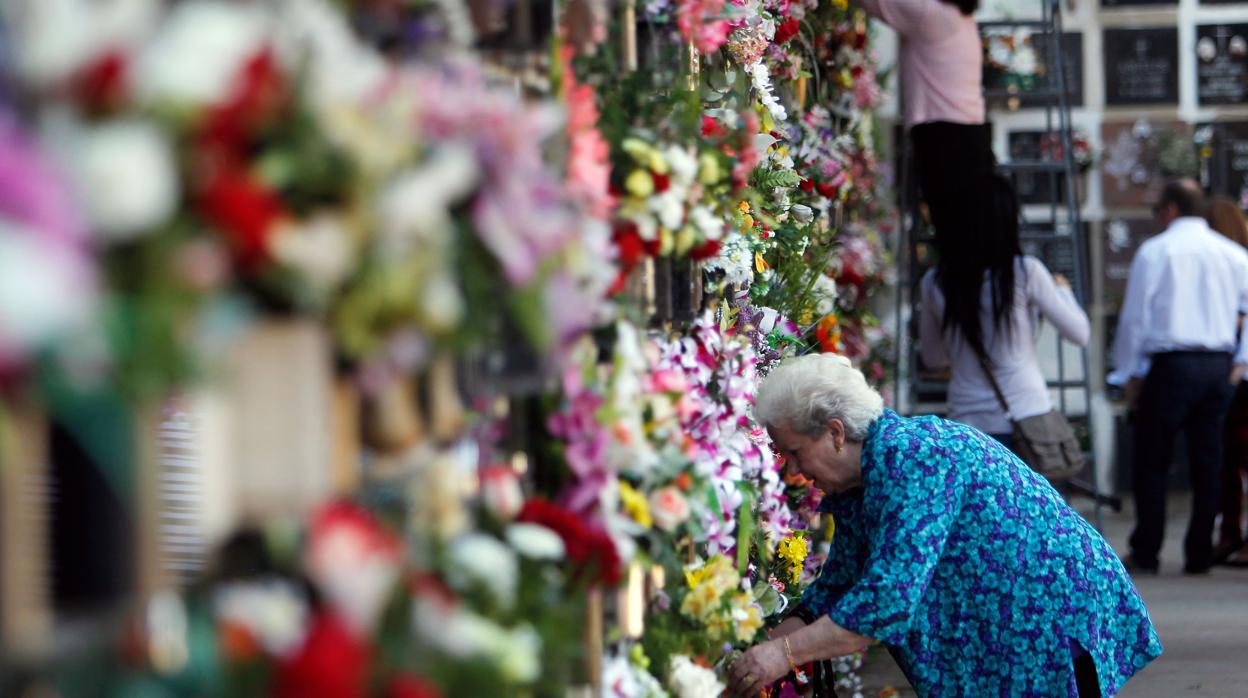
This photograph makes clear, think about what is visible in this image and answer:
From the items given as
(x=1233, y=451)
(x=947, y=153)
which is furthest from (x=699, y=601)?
(x=1233, y=451)

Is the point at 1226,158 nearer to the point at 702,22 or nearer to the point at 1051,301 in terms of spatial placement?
the point at 1051,301

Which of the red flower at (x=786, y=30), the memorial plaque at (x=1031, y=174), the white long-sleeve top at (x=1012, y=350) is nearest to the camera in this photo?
the red flower at (x=786, y=30)

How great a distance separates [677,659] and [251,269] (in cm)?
142

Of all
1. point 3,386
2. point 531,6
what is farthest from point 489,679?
point 531,6

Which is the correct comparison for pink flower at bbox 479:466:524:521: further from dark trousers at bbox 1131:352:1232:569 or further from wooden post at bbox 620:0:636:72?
dark trousers at bbox 1131:352:1232:569

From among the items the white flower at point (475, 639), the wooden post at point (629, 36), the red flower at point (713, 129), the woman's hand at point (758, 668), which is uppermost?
the wooden post at point (629, 36)

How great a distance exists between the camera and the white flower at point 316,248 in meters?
1.08

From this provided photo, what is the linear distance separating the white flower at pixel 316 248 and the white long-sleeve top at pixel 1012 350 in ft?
15.2

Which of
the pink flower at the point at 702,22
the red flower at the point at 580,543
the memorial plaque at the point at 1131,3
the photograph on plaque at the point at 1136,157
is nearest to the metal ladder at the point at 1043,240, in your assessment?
the photograph on plaque at the point at 1136,157

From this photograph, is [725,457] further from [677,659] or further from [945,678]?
[945,678]

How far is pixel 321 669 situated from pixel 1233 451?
7.35 m

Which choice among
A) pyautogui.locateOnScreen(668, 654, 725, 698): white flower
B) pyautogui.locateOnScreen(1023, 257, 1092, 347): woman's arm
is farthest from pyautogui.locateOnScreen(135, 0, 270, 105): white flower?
pyautogui.locateOnScreen(1023, 257, 1092, 347): woman's arm

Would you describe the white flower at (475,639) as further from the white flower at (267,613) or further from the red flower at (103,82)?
the red flower at (103,82)

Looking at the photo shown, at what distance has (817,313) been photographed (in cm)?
486
